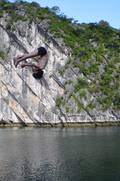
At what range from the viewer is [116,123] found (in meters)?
127

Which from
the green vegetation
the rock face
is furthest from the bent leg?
the green vegetation

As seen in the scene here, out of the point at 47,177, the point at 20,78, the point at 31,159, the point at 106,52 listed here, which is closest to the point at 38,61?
the point at 47,177

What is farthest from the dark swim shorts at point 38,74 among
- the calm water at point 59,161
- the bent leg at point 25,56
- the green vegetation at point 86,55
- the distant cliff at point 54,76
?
the green vegetation at point 86,55

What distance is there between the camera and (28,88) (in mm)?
122688

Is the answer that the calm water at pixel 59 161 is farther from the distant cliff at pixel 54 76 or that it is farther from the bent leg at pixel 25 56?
the distant cliff at pixel 54 76

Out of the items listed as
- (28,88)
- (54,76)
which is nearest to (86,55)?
(54,76)

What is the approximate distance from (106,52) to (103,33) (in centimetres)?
984

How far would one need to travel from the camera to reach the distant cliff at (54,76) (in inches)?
4825

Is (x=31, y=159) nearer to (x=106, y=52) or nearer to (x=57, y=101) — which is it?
(x=57, y=101)

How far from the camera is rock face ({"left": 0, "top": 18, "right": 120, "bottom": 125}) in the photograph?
122 meters

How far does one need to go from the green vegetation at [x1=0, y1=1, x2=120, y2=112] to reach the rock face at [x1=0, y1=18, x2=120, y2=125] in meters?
2.05

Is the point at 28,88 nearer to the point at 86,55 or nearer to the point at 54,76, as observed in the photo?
the point at 54,76

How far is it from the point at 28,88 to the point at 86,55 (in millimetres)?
20706

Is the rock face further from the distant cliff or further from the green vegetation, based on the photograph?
the green vegetation
